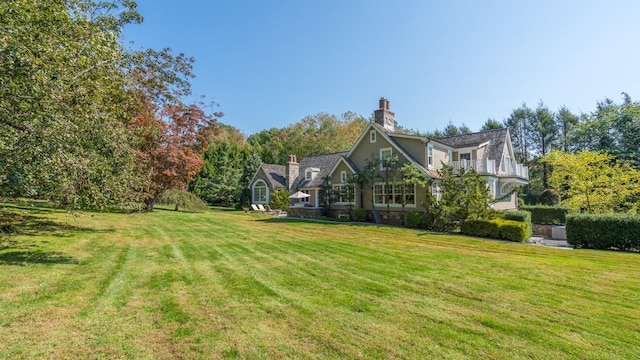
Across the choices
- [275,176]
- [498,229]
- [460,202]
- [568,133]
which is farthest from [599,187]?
[275,176]

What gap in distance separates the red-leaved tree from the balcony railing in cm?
1844

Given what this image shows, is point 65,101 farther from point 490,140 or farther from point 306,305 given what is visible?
point 490,140

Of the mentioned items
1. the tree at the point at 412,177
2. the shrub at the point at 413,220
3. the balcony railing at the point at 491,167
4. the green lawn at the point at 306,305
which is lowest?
the green lawn at the point at 306,305

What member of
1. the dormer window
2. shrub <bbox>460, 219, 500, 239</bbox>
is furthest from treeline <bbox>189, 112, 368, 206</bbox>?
shrub <bbox>460, 219, 500, 239</bbox>

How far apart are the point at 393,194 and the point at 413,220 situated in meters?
3.36

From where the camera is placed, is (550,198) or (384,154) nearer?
(384,154)

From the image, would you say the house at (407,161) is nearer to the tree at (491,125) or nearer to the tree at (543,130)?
the tree at (543,130)

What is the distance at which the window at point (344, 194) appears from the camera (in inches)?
843

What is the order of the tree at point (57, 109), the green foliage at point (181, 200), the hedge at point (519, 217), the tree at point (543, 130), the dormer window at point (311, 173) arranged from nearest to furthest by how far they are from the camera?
1. the tree at point (57, 109)
2. the hedge at point (519, 217)
3. the green foliage at point (181, 200)
4. the dormer window at point (311, 173)
5. the tree at point (543, 130)

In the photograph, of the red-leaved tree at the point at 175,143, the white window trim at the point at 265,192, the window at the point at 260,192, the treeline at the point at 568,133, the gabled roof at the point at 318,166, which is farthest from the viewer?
the window at the point at 260,192

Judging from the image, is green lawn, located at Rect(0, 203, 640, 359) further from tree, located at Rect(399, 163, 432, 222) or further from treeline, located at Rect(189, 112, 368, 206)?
treeline, located at Rect(189, 112, 368, 206)

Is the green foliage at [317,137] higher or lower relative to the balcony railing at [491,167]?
higher

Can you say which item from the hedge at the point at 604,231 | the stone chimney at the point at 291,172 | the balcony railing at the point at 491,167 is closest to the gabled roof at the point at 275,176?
the stone chimney at the point at 291,172

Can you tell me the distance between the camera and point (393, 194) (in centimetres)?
2033
